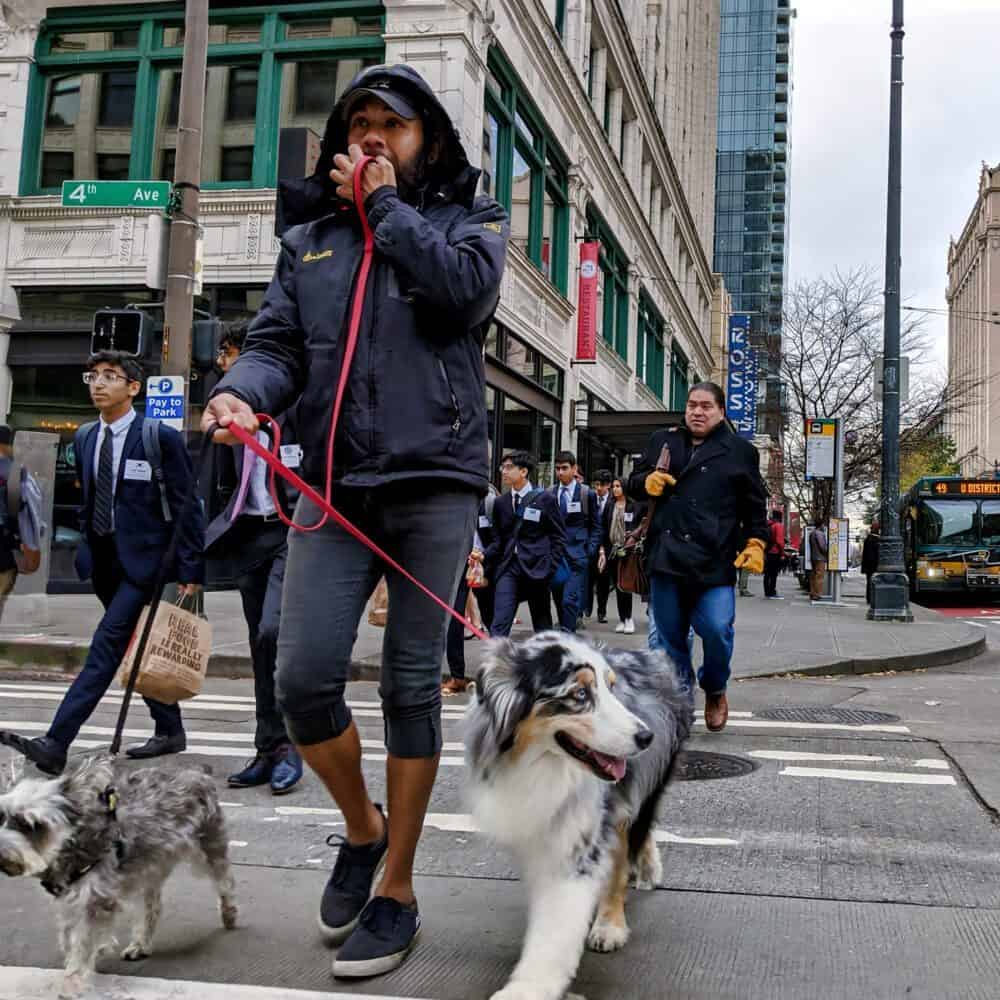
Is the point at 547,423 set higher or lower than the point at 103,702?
higher

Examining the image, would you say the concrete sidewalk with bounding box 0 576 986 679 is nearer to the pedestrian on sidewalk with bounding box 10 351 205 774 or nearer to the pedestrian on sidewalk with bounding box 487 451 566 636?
the pedestrian on sidewalk with bounding box 487 451 566 636

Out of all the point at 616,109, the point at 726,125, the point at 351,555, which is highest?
the point at 726,125

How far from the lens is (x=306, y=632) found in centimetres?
298

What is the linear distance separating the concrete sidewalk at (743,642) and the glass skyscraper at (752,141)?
107m

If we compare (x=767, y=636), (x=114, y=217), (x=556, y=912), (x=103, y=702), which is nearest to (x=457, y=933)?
(x=556, y=912)

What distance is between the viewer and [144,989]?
112 inches

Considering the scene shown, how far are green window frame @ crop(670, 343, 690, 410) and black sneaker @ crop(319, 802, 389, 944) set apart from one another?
41.3m

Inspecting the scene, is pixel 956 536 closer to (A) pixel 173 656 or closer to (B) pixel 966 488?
(B) pixel 966 488

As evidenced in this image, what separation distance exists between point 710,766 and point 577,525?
6.55m

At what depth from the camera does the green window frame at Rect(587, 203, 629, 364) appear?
2761cm

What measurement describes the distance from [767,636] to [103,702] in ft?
25.6

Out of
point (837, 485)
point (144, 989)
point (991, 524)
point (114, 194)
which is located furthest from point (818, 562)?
point (144, 989)

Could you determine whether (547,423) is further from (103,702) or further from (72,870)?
(72,870)

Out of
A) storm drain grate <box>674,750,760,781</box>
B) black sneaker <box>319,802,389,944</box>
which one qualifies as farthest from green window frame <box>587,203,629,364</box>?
black sneaker <box>319,802,389,944</box>
